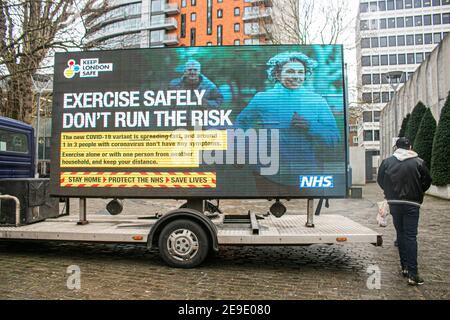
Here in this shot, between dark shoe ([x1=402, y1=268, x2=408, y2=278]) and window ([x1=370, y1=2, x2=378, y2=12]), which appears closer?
dark shoe ([x1=402, y1=268, x2=408, y2=278])

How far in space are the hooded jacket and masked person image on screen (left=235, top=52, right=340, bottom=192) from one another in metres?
1.01

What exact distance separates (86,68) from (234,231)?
3729 millimetres

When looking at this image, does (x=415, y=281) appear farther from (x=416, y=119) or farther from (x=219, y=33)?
(x=219, y=33)

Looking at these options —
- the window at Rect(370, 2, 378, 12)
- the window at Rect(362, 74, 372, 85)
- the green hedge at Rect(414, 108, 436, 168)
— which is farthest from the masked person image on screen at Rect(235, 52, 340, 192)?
the window at Rect(370, 2, 378, 12)

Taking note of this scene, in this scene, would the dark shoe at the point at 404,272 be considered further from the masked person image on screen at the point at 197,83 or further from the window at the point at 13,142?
the window at the point at 13,142

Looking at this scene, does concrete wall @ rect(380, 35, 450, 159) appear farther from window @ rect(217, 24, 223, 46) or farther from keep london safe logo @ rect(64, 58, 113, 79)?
window @ rect(217, 24, 223, 46)

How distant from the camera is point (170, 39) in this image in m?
75.0

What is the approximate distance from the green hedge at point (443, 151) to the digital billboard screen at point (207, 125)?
14073mm

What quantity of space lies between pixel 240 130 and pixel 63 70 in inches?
128

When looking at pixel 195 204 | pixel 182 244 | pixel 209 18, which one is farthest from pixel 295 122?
pixel 209 18

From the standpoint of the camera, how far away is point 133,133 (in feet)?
Result: 21.4

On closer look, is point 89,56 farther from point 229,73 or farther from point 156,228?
point 156,228

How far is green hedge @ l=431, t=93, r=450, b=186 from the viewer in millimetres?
17812

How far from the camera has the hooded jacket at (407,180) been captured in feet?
17.8
